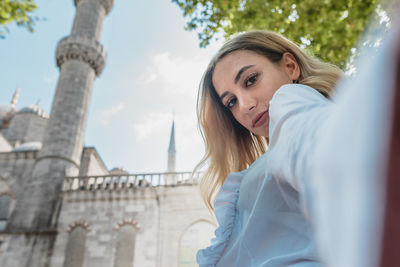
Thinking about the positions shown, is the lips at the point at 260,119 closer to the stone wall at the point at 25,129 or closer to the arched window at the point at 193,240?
the arched window at the point at 193,240

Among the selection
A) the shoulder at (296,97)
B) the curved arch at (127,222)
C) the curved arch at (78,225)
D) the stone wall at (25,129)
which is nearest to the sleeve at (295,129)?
the shoulder at (296,97)

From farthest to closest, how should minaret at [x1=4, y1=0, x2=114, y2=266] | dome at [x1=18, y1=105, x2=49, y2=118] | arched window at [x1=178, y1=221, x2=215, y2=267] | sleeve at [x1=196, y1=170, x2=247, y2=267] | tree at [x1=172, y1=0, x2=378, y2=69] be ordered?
dome at [x1=18, y1=105, x2=49, y2=118] → minaret at [x1=4, y1=0, x2=114, y2=266] → arched window at [x1=178, y1=221, x2=215, y2=267] → tree at [x1=172, y1=0, x2=378, y2=69] → sleeve at [x1=196, y1=170, x2=247, y2=267]

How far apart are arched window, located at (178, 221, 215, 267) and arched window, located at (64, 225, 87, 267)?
146 inches

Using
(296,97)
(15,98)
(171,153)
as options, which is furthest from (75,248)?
(15,98)

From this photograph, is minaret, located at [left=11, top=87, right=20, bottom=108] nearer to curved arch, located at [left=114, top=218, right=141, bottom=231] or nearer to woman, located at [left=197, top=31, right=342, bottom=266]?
curved arch, located at [left=114, top=218, right=141, bottom=231]

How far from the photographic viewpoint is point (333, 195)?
1.05 ft

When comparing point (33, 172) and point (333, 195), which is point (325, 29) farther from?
point (33, 172)

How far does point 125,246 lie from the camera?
11.6 metres

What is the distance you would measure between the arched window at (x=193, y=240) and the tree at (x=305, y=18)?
741 cm

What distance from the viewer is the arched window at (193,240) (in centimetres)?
1122

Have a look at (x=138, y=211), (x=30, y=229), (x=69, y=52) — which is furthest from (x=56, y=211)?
(x=69, y=52)

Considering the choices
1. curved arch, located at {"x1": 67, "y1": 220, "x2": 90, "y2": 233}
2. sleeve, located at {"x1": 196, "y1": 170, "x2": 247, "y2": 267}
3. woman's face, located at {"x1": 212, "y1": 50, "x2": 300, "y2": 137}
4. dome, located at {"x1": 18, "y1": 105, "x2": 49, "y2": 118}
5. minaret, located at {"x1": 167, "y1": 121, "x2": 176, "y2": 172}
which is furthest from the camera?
minaret, located at {"x1": 167, "y1": 121, "x2": 176, "y2": 172}

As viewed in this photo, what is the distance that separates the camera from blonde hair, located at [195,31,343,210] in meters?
1.29

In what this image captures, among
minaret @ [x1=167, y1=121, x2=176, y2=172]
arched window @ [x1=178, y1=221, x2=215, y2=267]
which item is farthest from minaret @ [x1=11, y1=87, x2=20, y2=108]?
arched window @ [x1=178, y1=221, x2=215, y2=267]
